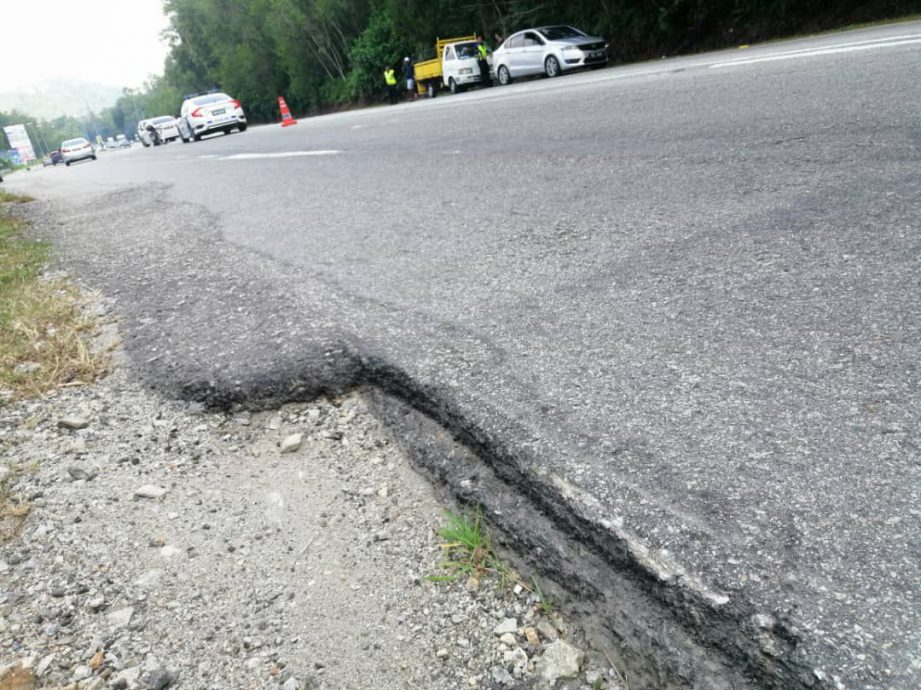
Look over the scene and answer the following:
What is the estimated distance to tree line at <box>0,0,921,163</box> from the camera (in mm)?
16516

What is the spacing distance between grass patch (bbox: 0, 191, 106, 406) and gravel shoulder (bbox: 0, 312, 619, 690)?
325 millimetres

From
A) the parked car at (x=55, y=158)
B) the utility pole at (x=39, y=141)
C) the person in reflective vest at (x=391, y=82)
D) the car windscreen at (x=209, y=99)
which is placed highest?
the car windscreen at (x=209, y=99)

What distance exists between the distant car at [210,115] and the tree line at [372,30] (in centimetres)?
1028

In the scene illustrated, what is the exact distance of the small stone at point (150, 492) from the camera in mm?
1876

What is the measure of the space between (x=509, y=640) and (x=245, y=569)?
27.0 inches

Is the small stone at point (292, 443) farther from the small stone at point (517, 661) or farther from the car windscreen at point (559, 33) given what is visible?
the car windscreen at point (559, 33)

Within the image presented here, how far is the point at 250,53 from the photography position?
49969 millimetres

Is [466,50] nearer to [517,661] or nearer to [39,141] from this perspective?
[517,661]

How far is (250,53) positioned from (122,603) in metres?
55.5

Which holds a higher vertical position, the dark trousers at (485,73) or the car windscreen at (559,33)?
the car windscreen at (559,33)

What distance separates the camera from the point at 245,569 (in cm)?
160

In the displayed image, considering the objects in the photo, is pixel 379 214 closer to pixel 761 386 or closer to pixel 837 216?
pixel 837 216

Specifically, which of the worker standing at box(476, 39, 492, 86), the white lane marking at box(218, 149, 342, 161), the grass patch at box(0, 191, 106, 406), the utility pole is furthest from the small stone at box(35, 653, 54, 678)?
the utility pole

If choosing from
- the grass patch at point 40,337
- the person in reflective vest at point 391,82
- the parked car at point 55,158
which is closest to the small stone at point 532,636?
the grass patch at point 40,337
